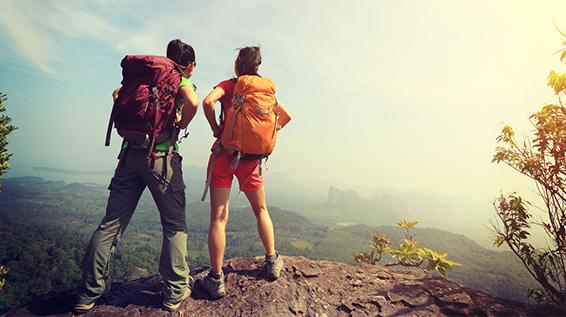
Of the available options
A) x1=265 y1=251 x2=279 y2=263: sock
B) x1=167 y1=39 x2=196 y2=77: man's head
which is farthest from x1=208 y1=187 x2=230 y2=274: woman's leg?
x1=167 y1=39 x2=196 y2=77: man's head

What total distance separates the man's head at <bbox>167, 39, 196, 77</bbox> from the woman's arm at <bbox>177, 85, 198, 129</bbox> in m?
0.41

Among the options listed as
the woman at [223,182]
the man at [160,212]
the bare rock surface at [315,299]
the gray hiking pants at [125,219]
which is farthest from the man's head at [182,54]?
the bare rock surface at [315,299]

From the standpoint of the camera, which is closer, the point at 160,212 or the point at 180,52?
the point at 160,212

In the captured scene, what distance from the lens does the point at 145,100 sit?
3314 mm

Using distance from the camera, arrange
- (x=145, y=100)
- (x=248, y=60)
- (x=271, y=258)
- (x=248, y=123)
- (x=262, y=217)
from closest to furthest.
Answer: (x=145, y=100)
(x=248, y=123)
(x=248, y=60)
(x=262, y=217)
(x=271, y=258)

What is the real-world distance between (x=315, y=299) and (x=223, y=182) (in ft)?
6.13

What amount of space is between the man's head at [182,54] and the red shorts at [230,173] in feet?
4.01

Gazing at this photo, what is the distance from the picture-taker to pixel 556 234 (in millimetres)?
4020

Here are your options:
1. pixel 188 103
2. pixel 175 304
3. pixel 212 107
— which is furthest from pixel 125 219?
pixel 212 107

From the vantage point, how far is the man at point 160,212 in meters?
3.42

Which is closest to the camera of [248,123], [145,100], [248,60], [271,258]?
[145,100]

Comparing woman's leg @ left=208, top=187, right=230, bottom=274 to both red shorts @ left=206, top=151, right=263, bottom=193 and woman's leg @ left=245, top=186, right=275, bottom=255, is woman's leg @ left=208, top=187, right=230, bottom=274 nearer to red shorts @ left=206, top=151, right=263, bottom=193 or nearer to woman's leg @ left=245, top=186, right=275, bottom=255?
red shorts @ left=206, top=151, right=263, bottom=193

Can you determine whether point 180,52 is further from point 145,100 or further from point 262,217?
point 262,217

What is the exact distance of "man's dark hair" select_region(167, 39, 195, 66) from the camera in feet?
12.4
